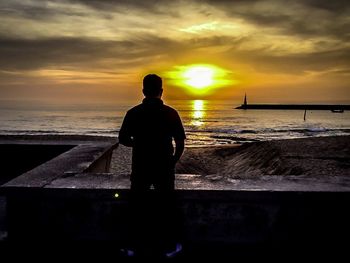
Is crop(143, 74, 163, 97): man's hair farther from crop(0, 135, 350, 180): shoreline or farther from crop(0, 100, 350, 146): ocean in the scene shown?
crop(0, 100, 350, 146): ocean

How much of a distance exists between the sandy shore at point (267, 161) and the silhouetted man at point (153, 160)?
664 centimetres

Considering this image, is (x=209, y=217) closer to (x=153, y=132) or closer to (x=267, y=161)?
(x=153, y=132)

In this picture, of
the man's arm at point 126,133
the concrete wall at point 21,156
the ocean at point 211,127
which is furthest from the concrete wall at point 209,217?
the ocean at point 211,127

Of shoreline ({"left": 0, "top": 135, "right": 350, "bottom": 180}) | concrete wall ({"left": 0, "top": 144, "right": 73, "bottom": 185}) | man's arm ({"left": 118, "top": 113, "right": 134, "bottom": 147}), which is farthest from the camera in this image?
shoreline ({"left": 0, "top": 135, "right": 350, "bottom": 180})

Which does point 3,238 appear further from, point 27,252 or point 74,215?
point 74,215

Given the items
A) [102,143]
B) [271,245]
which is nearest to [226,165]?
[102,143]

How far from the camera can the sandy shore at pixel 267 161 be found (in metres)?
11.0

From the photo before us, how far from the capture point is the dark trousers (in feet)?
Result: 8.99

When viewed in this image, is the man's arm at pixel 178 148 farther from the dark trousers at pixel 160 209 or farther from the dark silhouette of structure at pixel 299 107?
the dark silhouette of structure at pixel 299 107

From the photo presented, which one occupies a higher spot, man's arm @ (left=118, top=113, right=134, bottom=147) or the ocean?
man's arm @ (left=118, top=113, right=134, bottom=147)

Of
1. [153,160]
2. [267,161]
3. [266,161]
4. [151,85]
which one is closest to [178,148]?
[153,160]

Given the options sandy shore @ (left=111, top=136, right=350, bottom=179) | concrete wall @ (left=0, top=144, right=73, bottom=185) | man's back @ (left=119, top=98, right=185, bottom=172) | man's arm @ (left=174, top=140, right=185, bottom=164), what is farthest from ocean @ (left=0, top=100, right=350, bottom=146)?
man's back @ (left=119, top=98, right=185, bottom=172)

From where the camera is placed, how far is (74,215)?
9.47 feet

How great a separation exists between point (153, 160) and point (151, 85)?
0.68 m
